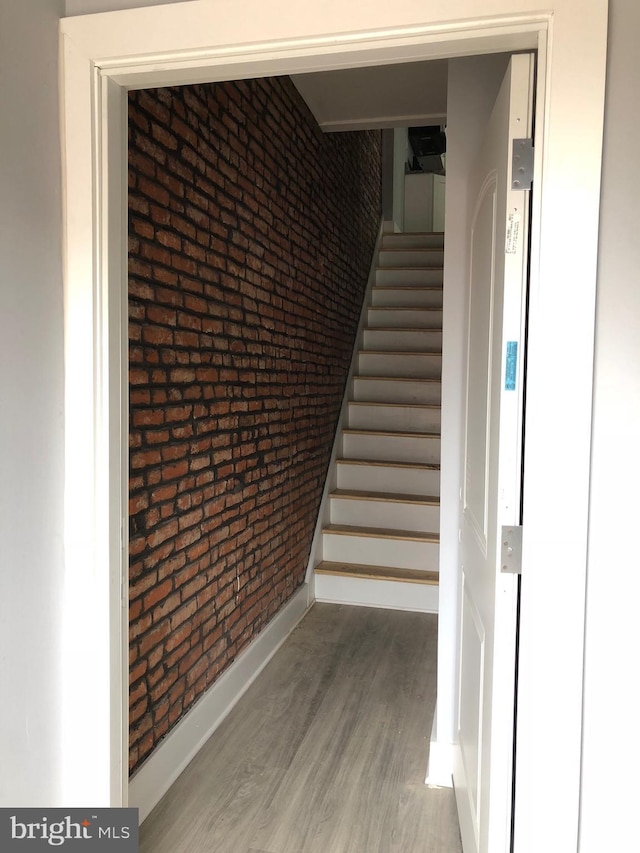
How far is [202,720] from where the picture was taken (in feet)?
7.91

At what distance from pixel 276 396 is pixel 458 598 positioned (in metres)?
1.42

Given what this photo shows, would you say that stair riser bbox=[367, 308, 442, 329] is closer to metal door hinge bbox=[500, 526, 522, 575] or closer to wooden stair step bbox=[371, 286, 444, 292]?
wooden stair step bbox=[371, 286, 444, 292]

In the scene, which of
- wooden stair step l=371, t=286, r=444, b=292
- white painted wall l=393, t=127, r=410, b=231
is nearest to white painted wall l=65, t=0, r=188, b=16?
wooden stair step l=371, t=286, r=444, b=292

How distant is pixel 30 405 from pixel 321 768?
5.66 ft

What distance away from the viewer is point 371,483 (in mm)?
4305

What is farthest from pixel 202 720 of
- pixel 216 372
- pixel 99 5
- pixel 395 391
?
pixel 395 391

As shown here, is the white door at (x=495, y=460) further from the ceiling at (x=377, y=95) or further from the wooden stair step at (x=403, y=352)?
the wooden stair step at (x=403, y=352)

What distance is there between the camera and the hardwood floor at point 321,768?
76.5 inches

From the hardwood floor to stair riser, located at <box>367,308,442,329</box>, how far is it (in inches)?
110

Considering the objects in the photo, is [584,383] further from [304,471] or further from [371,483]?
[371,483]

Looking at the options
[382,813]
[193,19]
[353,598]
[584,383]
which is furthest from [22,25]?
[353,598]

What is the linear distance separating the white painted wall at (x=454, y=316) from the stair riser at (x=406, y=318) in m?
3.08

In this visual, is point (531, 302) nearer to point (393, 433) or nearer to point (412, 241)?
point (393, 433)

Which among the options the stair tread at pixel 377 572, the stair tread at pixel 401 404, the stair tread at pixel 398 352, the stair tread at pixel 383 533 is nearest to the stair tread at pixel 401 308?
the stair tread at pixel 398 352
